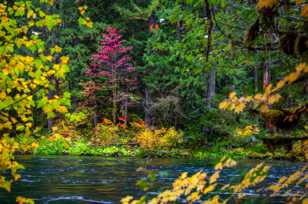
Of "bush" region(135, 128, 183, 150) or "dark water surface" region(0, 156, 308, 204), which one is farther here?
"bush" region(135, 128, 183, 150)

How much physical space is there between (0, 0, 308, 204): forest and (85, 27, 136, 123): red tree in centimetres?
11

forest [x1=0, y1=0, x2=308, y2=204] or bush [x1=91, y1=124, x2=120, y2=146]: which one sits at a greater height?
forest [x1=0, y1=0, x2=308, y2=204]

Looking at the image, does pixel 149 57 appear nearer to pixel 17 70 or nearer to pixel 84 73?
pixel 84 73

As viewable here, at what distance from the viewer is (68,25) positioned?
29.1 meters

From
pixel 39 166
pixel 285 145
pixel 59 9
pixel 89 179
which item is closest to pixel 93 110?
pixel 59 9

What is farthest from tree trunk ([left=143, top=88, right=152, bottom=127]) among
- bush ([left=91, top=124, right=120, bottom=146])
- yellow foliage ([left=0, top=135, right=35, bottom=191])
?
yellow foliage ([left=0, top=135, right=35, bottom=191])

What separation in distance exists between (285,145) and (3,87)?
2854 millimetres

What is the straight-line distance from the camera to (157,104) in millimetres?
22688

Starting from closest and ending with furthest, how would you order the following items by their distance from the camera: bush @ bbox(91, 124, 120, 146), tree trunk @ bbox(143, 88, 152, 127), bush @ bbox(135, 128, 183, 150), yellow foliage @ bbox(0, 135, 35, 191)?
1. yellow foliage @ bbox(0, 135, 35, 191)
2. bush @ bbox(135, 128, 183, 150)
3. bush @ bbox(91, 124, 120, 146)
4. tree trunk @ bbox(143, 88, 152, 127)

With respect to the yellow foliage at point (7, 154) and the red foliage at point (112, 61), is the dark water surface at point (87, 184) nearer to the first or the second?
the yellow foliage at point (7, 154)

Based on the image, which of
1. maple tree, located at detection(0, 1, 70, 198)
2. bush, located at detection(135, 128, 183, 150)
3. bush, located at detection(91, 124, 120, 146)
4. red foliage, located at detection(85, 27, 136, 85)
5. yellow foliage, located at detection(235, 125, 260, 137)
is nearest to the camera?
maple tree, located at detection(0, 1, 70, 198)

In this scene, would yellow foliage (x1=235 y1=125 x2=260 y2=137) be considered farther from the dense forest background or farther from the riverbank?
the dense forest background

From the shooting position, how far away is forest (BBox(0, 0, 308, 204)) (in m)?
3.02

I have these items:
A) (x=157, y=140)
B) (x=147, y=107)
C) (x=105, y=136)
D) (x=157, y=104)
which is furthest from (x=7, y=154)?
(x=147, y=107)
